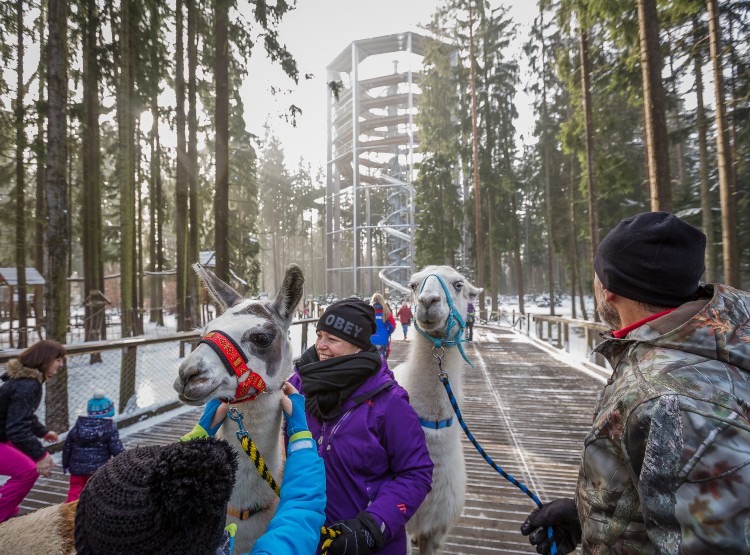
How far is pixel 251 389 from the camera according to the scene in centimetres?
175

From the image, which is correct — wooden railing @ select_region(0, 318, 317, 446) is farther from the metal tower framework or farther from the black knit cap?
the metal tower framework

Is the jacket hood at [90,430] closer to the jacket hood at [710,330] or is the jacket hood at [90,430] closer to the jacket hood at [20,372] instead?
the jacket hood at [20,372]

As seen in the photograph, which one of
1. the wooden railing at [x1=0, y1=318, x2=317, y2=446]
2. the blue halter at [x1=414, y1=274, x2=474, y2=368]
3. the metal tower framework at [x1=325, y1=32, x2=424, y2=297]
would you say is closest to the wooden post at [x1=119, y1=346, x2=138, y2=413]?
the wooden railing at [x1=0, y1=318, x2=317, y2=446]

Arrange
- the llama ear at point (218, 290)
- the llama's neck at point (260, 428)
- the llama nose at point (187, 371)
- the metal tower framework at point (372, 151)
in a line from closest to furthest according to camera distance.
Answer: the llama nose at point (187, 371) → the llama's neck at point (260, 428) → the llama ear at point (218, 290) → the metal tower framework at point (372, 151)

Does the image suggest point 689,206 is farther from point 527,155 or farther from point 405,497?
point 527,155

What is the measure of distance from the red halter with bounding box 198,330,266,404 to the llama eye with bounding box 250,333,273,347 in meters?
0.12

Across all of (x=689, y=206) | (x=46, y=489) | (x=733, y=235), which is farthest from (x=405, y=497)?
(x=689, y=206)

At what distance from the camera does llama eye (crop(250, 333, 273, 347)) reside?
185 centimetres

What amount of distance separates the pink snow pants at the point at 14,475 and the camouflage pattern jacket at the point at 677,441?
4180mm

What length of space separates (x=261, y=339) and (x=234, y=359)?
21cm

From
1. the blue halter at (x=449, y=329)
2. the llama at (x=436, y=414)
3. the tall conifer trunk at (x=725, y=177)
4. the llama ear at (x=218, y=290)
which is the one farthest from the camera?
the tall conifer trunk at (x=725, y=177)

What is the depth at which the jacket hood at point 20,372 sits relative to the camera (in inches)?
132

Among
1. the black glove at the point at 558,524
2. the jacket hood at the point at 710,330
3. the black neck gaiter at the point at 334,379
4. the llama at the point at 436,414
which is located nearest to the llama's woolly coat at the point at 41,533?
the black neck gaiter at the point at 334,379

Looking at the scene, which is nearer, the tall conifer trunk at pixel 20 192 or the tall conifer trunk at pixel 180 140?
the tall conifer trunk at pixel 20 192
